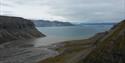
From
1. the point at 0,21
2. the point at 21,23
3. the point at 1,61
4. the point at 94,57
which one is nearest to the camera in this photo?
the point at 94,57

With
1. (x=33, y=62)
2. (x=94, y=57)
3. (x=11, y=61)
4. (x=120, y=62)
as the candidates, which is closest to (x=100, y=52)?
(x=94, y=57)

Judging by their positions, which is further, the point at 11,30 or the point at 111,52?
the point at 11,30

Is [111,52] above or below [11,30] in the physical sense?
above

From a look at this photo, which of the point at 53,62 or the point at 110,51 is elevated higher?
the point at 110,51

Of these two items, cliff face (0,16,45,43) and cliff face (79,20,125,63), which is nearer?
cliff face (79,20,125,63)

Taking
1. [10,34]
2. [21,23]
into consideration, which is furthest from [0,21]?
[21,23]

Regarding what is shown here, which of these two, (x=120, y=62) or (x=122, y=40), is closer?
(x=120, y=62)

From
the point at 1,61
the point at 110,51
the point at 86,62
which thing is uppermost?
the point at 110,51

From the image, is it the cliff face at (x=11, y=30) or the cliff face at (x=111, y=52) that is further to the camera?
the cliff face at (x=11, y=30)

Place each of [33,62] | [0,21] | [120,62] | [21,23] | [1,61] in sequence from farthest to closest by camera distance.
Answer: [21,23] < [0,21] < [1,61] < [33,62] < [120,62]

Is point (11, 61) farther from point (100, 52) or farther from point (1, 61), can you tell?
point (100, 52)
